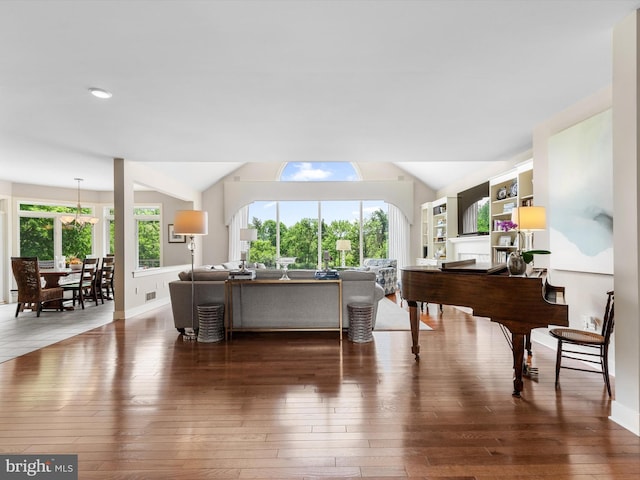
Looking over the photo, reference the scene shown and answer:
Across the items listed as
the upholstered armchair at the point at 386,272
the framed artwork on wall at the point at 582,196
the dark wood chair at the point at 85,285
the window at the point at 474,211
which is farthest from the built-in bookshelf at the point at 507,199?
the dark wood chair at the point at 85,285

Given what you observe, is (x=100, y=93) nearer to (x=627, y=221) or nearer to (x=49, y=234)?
(x=627, y=221)

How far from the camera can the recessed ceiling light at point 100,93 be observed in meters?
3.13

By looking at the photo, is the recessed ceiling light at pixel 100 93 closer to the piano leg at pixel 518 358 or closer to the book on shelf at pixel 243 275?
the book on shelf at pixel 243 275

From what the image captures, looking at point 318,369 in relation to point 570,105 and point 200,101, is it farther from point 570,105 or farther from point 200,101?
point 570,105

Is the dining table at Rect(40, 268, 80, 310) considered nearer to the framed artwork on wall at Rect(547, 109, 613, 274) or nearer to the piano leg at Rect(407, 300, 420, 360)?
the piano leg at Rect(407, 300, 420, 360)

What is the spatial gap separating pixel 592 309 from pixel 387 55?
2958mm

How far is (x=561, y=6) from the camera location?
80.2 inches

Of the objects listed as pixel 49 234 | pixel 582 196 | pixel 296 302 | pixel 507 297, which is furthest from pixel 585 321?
pixel 49 234

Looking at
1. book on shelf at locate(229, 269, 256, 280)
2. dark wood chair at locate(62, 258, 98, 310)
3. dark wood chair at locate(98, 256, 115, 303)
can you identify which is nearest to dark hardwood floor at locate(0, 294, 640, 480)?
book on shelf at locate(229, 269, 256, 280)

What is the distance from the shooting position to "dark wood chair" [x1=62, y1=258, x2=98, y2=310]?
6.48 m

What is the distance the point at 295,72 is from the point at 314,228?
663 centimetres

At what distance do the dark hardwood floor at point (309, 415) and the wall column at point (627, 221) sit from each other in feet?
0.80

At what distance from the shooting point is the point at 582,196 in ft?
10.5

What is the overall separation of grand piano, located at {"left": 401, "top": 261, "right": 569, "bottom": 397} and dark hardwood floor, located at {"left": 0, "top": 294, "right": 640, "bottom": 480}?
53cm
